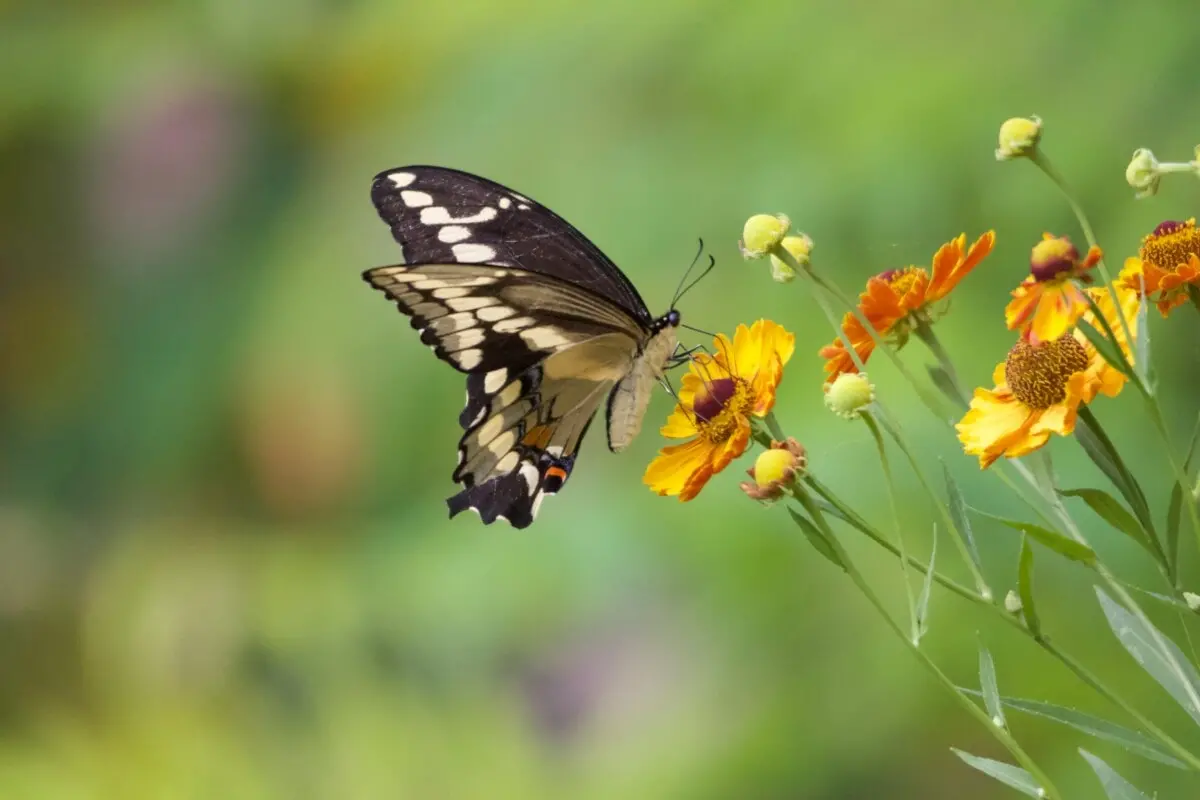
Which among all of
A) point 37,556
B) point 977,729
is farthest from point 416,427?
point 977,729

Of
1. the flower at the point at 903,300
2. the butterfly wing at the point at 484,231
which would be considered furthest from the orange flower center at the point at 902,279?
the butterfly wing at the point at 484,231

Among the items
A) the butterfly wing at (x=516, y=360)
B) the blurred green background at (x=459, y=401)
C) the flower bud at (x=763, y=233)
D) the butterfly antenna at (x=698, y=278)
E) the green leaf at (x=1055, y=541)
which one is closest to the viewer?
the green leaf at (x=1055, y=541)

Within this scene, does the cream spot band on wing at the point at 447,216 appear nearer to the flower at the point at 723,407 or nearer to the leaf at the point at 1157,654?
the flower at the point at 723,407

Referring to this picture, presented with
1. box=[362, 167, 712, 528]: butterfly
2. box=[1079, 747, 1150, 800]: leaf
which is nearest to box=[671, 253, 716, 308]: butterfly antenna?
box=[362, 167, 712, 528]: butterfly

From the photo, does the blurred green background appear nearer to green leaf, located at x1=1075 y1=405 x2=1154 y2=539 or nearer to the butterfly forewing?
the butterfly forewing

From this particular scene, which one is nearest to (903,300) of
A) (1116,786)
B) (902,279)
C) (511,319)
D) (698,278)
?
(902,279)

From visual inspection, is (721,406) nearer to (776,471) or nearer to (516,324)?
(776,471)

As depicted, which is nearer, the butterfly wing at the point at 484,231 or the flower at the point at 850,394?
the flower at the point at 850,394
